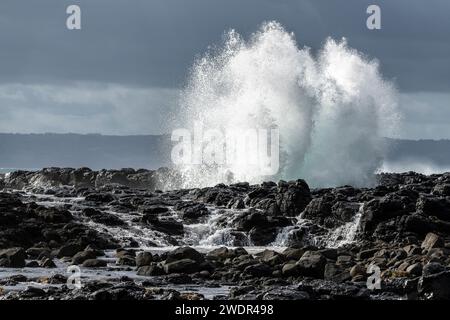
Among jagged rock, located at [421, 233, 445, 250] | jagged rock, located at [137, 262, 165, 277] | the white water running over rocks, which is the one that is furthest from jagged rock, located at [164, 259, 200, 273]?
the white water running over rocks

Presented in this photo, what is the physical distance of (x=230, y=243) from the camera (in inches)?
1815

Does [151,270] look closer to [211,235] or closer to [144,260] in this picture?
[144,260]

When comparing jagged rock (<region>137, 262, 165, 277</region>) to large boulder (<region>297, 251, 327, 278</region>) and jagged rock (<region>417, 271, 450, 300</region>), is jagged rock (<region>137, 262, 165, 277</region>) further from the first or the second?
jagged rock (<region>417, 271, 450, 300</region>)

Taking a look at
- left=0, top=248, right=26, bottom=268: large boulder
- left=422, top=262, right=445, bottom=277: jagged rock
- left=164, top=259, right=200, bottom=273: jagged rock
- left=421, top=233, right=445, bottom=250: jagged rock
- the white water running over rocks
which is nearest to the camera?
left=422, top=262, right=445, bottom=277: jagged rock

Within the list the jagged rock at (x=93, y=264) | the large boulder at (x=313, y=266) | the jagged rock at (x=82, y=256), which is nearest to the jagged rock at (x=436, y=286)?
the large boulder at (x=313, y=266)

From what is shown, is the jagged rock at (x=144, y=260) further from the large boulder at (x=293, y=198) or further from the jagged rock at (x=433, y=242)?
the large boulder at (x=293, y=198)

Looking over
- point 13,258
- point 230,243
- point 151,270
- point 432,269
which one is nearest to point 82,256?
point 13,258

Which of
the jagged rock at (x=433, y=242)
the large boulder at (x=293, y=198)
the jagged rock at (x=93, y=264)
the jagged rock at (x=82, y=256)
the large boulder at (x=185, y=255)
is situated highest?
the large boulder at (x=293, y=198)

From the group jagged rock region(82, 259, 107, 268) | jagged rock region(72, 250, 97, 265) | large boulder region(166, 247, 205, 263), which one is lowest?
jagged rock region(82, 259, 107, 268)

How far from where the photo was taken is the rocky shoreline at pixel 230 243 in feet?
96.0

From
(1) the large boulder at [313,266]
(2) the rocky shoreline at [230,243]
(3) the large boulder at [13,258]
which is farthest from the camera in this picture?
(3) the large boulder at [13,258]

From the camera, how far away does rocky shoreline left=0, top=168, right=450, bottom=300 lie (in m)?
29.2
